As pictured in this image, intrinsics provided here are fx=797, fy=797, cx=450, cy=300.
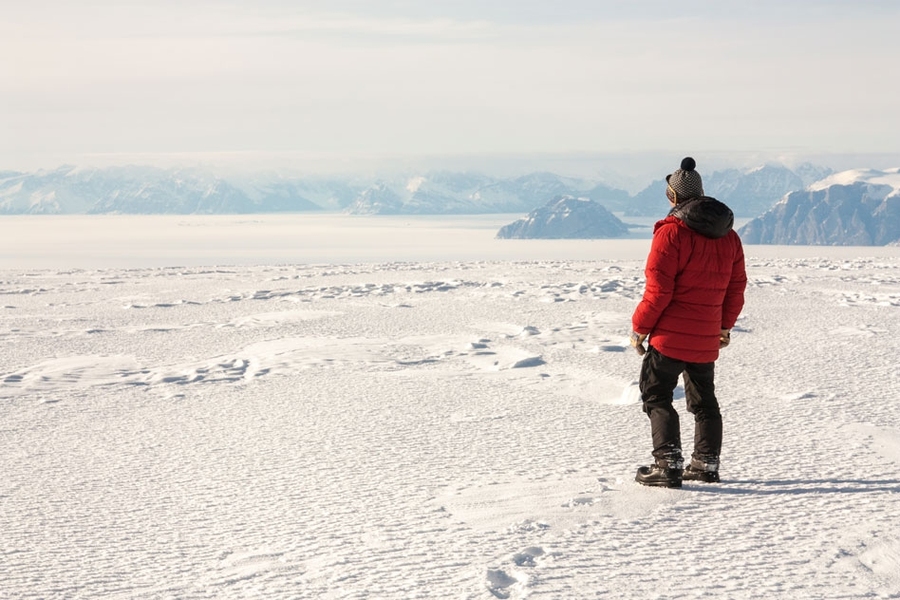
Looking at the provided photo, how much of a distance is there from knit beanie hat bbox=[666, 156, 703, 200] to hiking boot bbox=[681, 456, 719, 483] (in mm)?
1315

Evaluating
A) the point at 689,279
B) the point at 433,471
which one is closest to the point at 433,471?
the point at 433,471

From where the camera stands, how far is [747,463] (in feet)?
14.5

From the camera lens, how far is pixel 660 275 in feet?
12.3

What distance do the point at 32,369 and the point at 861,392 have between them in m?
8.02

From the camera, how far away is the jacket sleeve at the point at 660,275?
3.72 meters

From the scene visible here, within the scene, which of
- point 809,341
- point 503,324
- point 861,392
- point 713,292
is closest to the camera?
point 713,292

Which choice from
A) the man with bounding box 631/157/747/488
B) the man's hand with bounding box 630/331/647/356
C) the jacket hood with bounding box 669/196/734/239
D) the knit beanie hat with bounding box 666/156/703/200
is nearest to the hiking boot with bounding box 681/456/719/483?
the man with bounding box 631/157/747/488

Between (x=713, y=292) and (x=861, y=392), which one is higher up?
(x=713, y=292)

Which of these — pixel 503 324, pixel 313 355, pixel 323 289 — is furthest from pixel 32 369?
pixel 323 289

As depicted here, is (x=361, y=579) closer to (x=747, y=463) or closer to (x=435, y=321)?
(x=747, y=463)

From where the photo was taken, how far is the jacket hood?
145 inches

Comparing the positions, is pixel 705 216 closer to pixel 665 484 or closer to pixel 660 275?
pixel 660 275

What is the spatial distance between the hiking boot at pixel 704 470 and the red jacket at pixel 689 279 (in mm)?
508

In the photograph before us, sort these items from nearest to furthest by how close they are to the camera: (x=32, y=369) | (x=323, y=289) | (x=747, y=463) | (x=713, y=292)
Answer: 1. (x=713, y=292)
2. (x=747, y=463)
3. (x=32, y=369)
4. (x=323, y=289)
